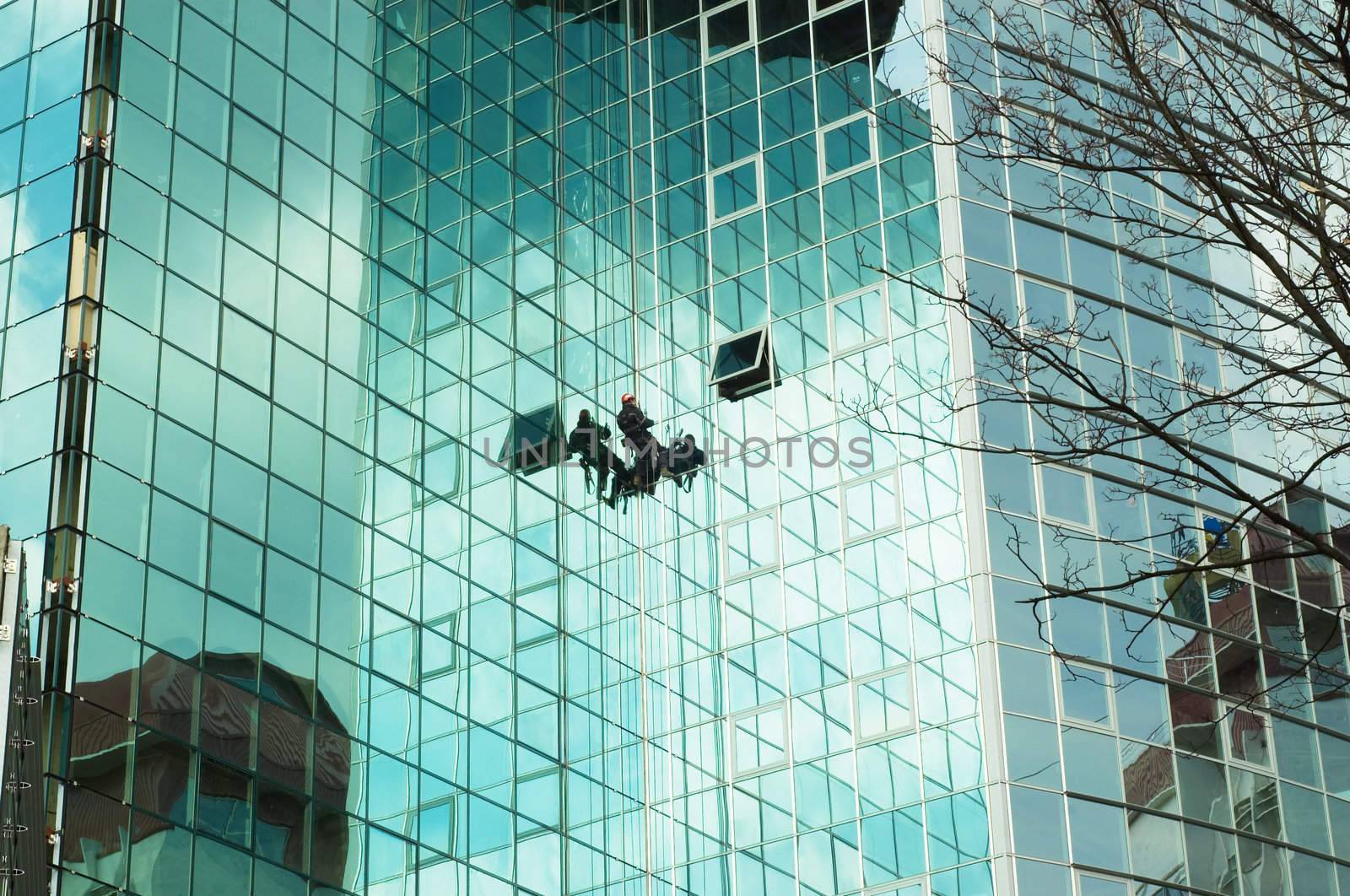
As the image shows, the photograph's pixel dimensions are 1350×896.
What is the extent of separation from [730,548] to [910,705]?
19.3ft

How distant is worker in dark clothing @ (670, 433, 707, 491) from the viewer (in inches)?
1628

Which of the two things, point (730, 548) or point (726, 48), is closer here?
point (730, 548)

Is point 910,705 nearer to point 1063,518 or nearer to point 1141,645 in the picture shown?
point 1141,645

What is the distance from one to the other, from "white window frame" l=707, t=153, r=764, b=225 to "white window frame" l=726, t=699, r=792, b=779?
1114 centimetres

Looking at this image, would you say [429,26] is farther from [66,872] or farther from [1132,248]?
[66,872]

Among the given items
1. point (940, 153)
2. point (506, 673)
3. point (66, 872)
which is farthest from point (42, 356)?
point (940, 153)

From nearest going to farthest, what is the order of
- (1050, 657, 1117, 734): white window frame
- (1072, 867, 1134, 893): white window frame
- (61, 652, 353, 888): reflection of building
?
(61, 652, 353, 888): reflection of building, (1072, 867, 1134, 893): white window frame, (1050, 657, 1117, 734): white window frame

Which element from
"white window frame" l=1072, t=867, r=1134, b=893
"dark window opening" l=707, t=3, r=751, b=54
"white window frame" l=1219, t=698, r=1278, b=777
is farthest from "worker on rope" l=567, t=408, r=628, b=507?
"white window frame" l=1219, t=698, r=1278, b=777

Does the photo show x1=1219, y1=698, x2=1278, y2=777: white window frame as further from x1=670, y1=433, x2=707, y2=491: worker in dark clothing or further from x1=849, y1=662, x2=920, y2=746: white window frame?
x1=670, y1=433, x2=707, y2=491: worker in dark clothing

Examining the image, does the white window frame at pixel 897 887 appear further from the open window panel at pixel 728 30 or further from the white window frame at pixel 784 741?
the open window panel at pixel 728 30

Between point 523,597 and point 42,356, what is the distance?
38.3 feet

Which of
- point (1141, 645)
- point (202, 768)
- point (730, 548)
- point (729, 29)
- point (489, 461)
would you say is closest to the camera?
point (202, 768)

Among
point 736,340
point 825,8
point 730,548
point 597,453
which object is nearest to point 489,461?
point 597,453

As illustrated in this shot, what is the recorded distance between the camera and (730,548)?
40062 millimetres
